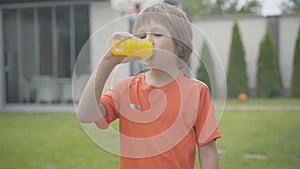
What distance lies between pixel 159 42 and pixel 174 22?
0.09 meters

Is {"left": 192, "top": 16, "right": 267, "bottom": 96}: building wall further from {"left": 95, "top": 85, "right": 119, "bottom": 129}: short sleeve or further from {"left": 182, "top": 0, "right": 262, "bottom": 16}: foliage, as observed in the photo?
{"left": 182, "top": 0, "right": 262, "bottom": 16}: foliage

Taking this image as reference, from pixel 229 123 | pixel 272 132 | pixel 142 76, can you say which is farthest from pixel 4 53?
pixel 142 76

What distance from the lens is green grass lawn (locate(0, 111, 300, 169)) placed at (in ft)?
15.8

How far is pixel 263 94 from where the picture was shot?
554 inches

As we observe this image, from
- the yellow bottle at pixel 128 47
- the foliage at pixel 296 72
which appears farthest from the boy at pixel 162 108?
the foliage at pixel 296 72

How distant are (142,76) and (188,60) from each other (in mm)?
164

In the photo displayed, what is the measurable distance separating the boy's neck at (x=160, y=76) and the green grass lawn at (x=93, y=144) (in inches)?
133

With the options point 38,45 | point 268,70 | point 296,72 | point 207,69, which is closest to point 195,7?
point 268,70

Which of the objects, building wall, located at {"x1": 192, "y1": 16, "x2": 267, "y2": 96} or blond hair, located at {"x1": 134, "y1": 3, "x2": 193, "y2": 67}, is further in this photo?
building wall, located at {"x1": 192, "y1": 16, "x2": 267, "y2": 96}

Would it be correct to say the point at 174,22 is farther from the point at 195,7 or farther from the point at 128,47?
the point at 195,7

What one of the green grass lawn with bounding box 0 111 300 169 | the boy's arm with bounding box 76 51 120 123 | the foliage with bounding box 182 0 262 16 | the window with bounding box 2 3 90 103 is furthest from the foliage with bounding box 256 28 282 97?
the foliage with bounding box 182 0 262 16

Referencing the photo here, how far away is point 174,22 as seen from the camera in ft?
4.35

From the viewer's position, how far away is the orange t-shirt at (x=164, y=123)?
Result: 4.41 ft

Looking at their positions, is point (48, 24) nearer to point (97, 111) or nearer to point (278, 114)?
point (278, 114)
